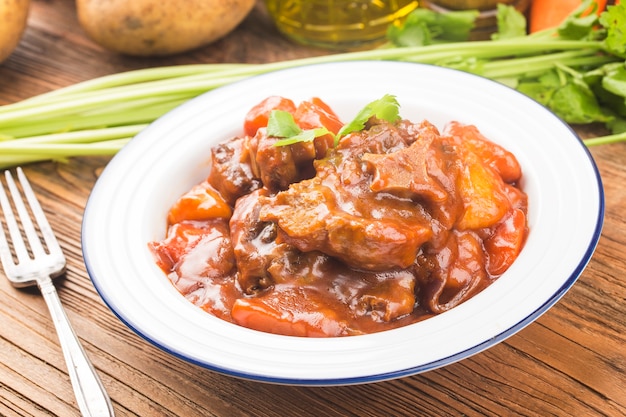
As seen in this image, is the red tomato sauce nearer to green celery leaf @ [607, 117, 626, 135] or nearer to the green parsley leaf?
the green parsley leaf

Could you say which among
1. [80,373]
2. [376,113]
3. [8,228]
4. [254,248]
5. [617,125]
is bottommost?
[8,228]

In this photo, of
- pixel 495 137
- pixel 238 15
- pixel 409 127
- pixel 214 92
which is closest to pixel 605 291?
pixel 495 137

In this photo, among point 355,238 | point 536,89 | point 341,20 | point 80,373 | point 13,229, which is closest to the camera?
point 355,238

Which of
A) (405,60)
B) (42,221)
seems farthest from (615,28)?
(42,221)

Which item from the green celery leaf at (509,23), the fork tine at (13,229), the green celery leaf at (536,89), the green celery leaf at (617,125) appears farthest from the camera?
the green celery leaf at (509,23)

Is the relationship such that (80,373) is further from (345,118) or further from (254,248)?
(345,118)

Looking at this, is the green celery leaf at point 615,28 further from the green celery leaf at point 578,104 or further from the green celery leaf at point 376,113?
the green celery leaf at point 376,113

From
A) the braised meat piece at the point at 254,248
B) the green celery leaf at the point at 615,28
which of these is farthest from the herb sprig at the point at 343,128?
the green celery leaf at the point at 615,28
